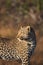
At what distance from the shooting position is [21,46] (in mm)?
11797

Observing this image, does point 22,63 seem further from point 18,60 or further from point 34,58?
point 34,58

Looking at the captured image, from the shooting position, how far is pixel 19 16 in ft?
84.9

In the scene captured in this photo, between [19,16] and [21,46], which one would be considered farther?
[19,16]

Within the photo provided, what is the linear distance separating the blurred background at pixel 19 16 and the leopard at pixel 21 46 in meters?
6.71

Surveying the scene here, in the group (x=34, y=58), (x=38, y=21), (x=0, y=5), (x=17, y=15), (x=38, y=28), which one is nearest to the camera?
(x=34, y=58)

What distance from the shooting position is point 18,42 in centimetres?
1180

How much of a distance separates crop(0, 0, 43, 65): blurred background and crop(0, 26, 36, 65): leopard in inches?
264

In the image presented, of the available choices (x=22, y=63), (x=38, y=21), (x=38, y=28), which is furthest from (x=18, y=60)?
(x=38, y=21)

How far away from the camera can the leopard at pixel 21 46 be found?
11.3 metres

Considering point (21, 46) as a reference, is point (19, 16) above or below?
above

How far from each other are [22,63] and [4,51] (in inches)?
24.0

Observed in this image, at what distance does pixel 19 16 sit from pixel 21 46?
1415 cm

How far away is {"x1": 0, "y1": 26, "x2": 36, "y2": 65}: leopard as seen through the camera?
11.3m

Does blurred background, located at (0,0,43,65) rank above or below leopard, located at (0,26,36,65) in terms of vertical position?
above
